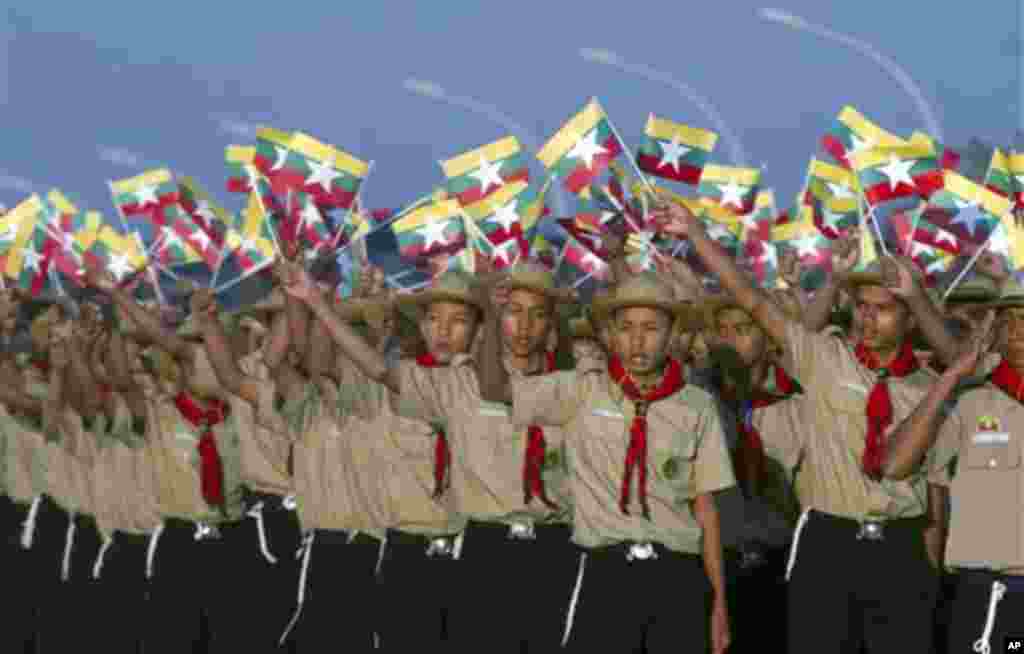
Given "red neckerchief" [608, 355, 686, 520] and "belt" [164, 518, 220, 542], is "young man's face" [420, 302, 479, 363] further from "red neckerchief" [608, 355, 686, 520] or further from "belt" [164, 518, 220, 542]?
"belt" [164, 518, 220, 542]

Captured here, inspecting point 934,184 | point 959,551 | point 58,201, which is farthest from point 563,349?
point 58,201

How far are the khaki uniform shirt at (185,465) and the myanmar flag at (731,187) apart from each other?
3.39 m

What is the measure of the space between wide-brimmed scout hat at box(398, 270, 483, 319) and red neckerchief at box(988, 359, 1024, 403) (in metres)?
3.04

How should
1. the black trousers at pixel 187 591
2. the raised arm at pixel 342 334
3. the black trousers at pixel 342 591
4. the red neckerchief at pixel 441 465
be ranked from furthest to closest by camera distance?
the black trousers at pixel 187 591 → the black trousers at pixel 342 591 → the red neckerchief at pixel 441 465 → the raised arm at pixel 342 334

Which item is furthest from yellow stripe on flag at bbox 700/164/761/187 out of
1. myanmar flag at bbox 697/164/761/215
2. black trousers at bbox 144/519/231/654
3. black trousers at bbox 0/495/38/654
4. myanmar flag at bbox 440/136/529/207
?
black trousers at bbox 0/495/38/654

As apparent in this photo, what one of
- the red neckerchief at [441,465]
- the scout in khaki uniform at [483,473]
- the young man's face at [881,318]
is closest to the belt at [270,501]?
the red neckerchief at [441,465]

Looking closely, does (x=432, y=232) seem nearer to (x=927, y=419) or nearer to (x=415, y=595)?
(x=415, y=595)

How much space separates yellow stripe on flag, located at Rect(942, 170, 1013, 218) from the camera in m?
14.2

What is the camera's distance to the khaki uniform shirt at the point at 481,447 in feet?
47.9

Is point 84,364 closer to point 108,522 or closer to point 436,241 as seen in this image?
point 108,522

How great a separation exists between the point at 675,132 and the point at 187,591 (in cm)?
422

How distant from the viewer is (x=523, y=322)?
46.8 feet

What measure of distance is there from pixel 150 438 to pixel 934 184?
5.90 metres

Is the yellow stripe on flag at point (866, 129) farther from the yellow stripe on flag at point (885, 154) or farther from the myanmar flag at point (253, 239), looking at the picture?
the myanmar flag at point (253, 239)
